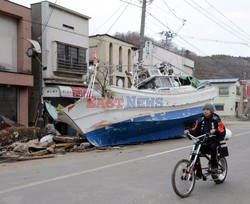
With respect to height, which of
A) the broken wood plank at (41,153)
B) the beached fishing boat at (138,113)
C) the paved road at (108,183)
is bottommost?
the broken wood plank at (41,153)

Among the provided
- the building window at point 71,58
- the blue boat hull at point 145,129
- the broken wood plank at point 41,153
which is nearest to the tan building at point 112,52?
→ the building window at point 71,58

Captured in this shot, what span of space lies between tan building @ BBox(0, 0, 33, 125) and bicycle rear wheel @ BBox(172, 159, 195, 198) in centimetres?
1397

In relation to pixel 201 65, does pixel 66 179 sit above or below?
below

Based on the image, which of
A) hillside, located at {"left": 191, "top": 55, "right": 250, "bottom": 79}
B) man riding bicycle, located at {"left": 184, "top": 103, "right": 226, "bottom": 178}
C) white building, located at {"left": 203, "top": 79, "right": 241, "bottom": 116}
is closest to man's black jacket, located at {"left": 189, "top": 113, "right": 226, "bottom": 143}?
man riding bicycle, located at {"left": 184, "top": 103, "right": 226, "bottom": 178}

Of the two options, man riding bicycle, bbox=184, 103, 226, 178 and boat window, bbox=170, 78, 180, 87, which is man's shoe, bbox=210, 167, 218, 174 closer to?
man riding bicycle, bbox=184, 103, 226, 178

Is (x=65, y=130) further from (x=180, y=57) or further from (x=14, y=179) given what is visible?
(x=180, y=57)

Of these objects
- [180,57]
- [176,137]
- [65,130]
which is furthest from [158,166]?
[180,57]

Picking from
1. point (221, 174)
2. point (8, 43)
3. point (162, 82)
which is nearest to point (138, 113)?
point (162, 82)

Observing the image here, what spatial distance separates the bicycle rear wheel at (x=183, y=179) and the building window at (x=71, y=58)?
54.8ft

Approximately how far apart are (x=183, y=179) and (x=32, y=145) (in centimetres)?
843

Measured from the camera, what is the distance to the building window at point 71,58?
22.1 meters

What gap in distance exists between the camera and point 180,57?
39531 mm

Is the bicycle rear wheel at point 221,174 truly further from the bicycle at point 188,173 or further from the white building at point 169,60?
the white building at point 169,60

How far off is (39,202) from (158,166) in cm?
419
